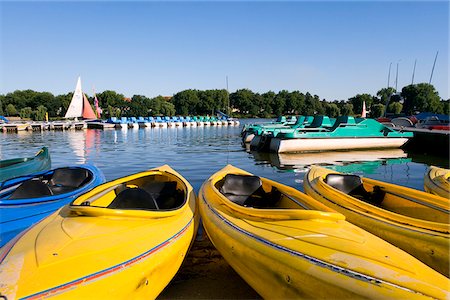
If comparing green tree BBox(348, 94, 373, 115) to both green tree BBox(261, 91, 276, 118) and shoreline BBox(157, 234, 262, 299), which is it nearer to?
green tree BBox(261, 91, 276, 118)

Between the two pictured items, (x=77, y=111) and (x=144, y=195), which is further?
(x=77, y=111)

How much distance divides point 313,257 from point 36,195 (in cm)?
621

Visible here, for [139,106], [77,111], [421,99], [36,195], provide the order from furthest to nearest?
[139,106], [421,99], [77,111], [36,195]

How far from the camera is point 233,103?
146 metres

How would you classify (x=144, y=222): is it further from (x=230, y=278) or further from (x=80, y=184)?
(x=80, y=184)

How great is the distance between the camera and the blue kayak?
19.2 ft

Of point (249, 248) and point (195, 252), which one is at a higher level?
point (249, 248)

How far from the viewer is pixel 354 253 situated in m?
3.46

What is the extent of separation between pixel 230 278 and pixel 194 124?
70086 millimetres

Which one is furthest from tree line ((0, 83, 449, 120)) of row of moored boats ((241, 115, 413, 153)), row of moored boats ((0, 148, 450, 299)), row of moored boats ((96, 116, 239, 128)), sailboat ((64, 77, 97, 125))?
row of moored boats ((0, 148, 450, 299))

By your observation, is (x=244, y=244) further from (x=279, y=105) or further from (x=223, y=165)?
(x=279, y=105)

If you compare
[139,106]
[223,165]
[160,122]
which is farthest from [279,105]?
[223,165]

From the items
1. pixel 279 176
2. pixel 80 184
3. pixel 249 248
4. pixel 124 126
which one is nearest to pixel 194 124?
pixel 124 126

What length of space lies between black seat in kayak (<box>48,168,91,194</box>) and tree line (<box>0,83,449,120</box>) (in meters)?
66.1
